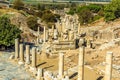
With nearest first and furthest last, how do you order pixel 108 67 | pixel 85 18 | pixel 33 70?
1. pixel 108 67
2. pixel 33 70
3. pixel 85 18

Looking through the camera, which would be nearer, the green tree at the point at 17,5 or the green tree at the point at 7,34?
the green tree at the point at 7,34

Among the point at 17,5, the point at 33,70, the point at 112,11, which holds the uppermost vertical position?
the point at 17,5

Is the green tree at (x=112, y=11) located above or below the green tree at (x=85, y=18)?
above

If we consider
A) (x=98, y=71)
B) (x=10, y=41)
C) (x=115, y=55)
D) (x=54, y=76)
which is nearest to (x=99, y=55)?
(x=115, y=55)

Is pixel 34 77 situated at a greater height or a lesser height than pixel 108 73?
lesser

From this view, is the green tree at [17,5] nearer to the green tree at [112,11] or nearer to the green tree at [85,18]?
the green tree at [85,18]

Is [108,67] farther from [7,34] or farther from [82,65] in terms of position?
[7,34]

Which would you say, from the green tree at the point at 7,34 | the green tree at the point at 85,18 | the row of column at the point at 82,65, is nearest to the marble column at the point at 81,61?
the row of column at the point at 82,65

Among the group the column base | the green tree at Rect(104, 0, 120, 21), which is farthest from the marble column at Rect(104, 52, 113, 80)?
the green tree at Rect(104, 0, 120, 21)

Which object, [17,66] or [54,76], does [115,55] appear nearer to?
[54,76]

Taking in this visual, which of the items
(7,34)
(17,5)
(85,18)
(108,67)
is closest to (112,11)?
(85,18)

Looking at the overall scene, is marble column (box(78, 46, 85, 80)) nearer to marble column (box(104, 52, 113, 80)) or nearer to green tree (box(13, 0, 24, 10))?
marble column (box(104, 52, 113, 80))
